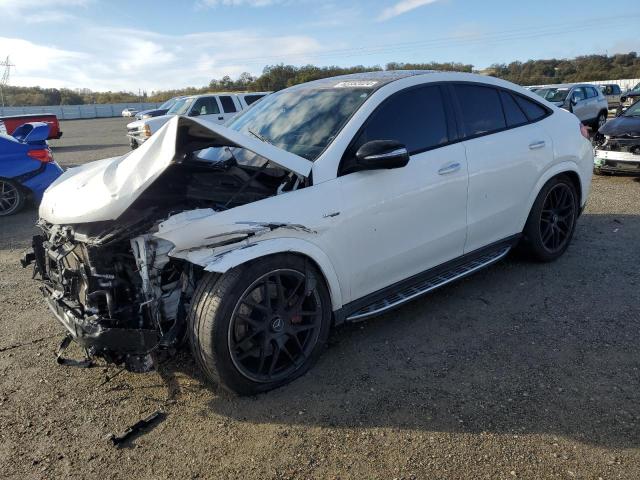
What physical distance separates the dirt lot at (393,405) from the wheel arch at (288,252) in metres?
0.56

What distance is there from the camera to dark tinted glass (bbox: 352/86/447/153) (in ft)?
11.3

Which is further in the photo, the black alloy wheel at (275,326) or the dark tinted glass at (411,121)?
the dark tinted glass at (411,121)

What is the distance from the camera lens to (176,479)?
2.42 metres

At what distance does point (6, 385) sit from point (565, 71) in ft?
206

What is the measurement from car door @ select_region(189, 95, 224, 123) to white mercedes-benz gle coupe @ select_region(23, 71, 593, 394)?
13038 mm

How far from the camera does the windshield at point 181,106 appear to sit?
658 inches

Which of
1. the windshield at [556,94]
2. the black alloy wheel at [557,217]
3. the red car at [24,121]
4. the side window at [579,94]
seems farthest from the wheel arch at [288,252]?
the side window at [579,94]

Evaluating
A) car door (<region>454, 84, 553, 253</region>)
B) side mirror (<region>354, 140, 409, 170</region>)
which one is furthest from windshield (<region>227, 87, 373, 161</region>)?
car door (<region>454, 84, 553, 253</region>)

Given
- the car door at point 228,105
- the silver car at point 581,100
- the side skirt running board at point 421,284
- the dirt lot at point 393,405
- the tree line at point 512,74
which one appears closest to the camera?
the dirt lot at point 393,405

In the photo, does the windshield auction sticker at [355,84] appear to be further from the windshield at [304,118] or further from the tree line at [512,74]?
the tree line at [512,74]

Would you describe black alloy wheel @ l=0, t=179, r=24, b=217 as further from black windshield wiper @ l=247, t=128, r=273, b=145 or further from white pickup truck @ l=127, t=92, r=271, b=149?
white pickup truck @ l=127, t=92, r=271, b=149

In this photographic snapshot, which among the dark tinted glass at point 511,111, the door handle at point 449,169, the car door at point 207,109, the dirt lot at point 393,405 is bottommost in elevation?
Result: the dirt lot at point 393,405

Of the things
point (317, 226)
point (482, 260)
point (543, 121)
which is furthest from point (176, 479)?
point (543, 121)

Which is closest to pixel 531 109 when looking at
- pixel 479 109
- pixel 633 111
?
pixel 479 109
